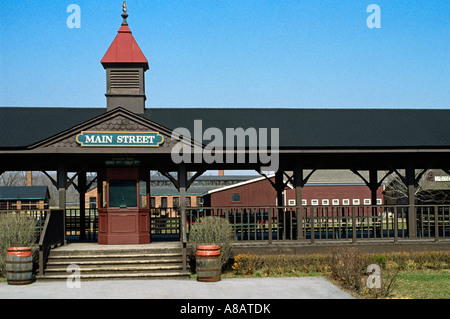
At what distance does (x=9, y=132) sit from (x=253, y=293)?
32.1 ft

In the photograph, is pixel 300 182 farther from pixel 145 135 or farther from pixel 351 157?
pixel 145 135

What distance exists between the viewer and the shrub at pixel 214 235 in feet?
47.4

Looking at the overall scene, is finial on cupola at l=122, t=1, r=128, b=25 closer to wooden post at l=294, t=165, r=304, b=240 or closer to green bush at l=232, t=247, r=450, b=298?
wooden post at l=294, t=165, r=304, b=240

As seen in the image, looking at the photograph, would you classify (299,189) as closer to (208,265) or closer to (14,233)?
(208,265)

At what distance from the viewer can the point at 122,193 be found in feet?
53.5

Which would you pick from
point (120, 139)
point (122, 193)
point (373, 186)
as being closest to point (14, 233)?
point (122, 193)

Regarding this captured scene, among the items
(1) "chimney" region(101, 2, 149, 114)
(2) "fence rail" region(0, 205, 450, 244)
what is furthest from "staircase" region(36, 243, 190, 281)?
(1) "chimney" region(101, 2, 149, 114)

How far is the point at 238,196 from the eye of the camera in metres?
44.2

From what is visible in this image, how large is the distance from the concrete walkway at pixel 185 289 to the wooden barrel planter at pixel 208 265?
0.20m

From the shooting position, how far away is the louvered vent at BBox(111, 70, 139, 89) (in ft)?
60.7

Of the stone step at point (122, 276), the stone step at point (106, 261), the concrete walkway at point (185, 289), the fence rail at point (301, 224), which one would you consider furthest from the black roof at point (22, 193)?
the concrete walkway at point (185, 289)

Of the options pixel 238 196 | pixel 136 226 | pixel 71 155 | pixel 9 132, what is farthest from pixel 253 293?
pixel 238 196

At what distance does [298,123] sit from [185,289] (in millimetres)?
8469

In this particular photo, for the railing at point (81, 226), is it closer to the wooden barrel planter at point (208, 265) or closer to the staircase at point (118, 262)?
the staircase at point (118, 262)
